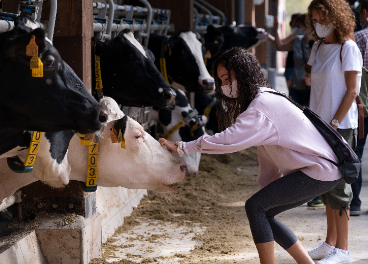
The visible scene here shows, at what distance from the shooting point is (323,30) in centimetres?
374

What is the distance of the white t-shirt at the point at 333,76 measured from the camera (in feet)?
12.0

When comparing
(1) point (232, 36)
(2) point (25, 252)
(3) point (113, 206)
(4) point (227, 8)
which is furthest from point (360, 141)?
(4) point (227, 8)

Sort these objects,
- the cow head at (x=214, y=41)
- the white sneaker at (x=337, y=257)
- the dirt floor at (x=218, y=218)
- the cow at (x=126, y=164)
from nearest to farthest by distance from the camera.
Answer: the cow at (x=126, y=164) < the white sneaker at (x=337, y=257) < the dirt floor at (x=218, y=218) < the cow head at (x=214, y=41)

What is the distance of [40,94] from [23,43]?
0.23m

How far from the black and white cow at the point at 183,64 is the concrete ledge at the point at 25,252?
2471 millimetres

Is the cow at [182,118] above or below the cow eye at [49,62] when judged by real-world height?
below

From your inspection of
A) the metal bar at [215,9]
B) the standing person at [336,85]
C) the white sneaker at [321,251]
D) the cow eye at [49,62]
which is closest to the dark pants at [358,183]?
the standing person at [336,85]

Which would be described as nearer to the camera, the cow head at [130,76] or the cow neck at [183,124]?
the cow head at [130,76]

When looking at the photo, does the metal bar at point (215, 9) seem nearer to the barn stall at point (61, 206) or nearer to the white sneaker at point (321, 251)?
the barn stall at point (61, 206)

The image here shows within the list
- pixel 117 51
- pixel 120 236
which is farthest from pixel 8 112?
pixel 120 236

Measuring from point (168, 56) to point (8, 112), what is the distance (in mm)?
3147

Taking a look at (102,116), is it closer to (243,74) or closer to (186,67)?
(243,74)

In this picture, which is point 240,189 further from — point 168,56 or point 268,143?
point 268,143

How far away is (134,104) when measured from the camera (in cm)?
416
